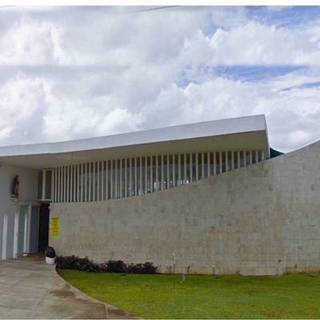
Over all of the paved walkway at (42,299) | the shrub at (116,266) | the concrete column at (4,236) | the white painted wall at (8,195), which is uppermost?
the white painted wall at (8,195)

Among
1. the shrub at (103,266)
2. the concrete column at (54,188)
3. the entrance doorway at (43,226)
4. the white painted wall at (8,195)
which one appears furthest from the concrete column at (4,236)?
the entrance doorway at (43,226)

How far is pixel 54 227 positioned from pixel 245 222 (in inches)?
261

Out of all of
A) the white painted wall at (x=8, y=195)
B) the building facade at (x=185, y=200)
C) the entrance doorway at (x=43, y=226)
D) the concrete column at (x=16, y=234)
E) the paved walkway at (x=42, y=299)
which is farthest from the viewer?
the entrance doorway at (x=43, y=226)

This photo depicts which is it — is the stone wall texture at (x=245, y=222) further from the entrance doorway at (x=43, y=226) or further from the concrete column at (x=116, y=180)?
the entrance doorway at (x=43, y=226)

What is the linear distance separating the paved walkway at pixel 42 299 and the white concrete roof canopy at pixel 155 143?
347 cm

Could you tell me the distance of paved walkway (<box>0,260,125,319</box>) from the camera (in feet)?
23.3

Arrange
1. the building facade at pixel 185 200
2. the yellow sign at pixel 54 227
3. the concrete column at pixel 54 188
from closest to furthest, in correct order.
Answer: the building facade at pixel 185 200
the yellow sign at pixel 54 227
the concrete column at pixel 54 188

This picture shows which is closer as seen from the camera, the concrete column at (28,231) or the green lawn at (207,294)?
the green lawn at (207,294)

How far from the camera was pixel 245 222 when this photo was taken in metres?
11.1

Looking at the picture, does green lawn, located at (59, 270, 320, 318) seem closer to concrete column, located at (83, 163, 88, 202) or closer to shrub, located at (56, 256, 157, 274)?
shrub, located at (56, 256, 157, 274)

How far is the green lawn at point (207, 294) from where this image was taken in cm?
695

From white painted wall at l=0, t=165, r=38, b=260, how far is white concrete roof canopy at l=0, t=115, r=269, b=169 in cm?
67

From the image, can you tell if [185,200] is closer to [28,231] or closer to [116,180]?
[116,180]

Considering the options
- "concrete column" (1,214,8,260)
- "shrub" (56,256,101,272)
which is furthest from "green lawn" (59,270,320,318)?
"concrete column" (1,214,8,260)
